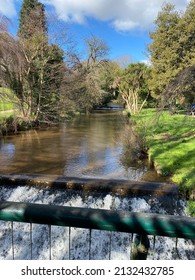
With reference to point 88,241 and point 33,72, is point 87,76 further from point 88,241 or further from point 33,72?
point 88,241

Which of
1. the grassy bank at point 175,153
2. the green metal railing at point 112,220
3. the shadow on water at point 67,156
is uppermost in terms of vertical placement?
the green metal railing at point 112,220

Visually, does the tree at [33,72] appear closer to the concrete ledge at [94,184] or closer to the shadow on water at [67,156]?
the shadow on water at [67,156]

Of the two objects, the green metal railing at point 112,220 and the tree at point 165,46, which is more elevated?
the tree at point 165,46

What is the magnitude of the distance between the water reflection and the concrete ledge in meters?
1.16

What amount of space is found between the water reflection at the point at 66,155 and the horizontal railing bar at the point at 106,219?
6557 millimetres

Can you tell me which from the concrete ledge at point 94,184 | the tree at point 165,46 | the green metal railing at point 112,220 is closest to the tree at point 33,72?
the tree at point 165,46

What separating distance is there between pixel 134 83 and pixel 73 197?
882 inches

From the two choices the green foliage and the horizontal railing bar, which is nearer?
the horizontal railing bar

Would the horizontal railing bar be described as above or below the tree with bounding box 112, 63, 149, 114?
below

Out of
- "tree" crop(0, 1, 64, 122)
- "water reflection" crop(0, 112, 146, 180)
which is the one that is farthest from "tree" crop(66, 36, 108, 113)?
"water reflection" crop(0, 112, 146, 180)

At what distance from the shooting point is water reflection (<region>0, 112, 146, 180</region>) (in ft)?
27.6

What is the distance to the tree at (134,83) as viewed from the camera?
2594cm

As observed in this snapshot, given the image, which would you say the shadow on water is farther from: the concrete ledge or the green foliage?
the concrete ledge
